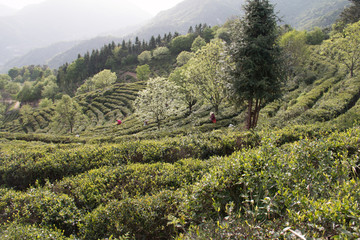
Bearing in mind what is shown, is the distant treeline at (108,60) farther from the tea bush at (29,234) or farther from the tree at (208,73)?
the tea bush at (29,234)

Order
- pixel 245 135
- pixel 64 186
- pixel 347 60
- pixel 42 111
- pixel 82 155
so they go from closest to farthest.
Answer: pixel 64 186 < pixel 82 155 < pixel 245 135 < pixel 347 60 < pixel 42 111

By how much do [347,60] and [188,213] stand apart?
126 ft

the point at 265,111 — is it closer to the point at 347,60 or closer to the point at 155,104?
the point at 155,104

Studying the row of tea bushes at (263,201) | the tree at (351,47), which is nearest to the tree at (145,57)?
the tree at (351,47)

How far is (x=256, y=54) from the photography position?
49.6 feet

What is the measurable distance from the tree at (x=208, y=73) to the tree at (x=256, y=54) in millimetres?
8909

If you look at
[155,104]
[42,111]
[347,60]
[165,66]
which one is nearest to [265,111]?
[155,104]

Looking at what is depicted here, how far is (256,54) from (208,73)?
11.2 metres

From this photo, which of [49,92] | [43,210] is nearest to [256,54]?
[43,210]

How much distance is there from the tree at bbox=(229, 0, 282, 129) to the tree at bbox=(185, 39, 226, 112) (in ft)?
29.2

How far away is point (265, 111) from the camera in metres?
24.9

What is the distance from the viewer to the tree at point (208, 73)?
25.4 metres

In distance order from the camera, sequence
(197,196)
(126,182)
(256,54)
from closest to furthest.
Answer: (197,196) < (126,182) < (256,54)

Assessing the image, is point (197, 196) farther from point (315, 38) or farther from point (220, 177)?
point (315, 38)
